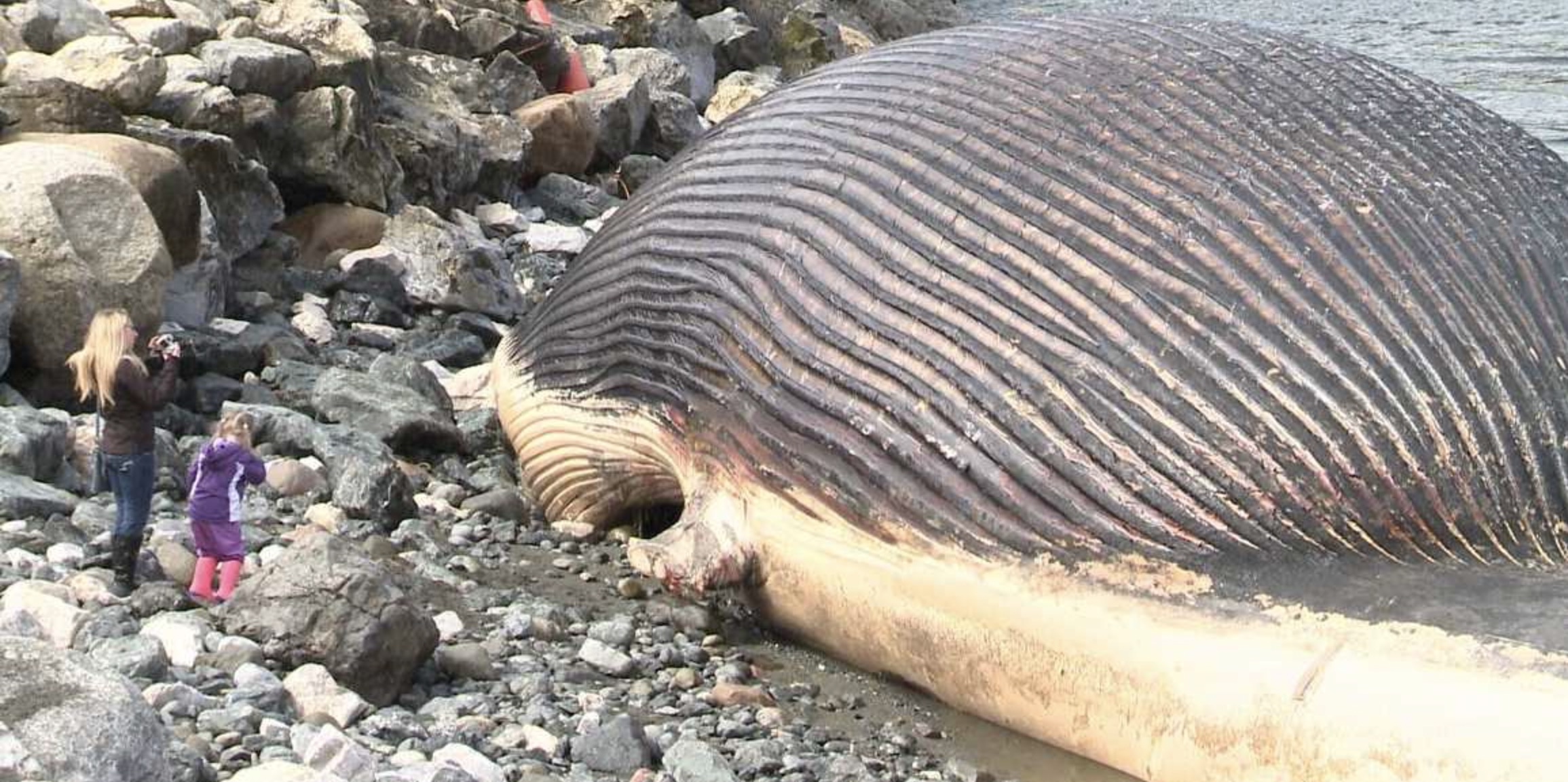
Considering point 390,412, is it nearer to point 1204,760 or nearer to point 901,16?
point 1204,760

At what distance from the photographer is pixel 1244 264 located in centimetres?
554

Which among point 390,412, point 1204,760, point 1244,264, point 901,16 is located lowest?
point 901,16

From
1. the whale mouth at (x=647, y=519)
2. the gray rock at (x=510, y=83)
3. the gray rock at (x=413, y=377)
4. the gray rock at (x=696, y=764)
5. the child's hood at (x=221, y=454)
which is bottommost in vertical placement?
the gray rock at (x=510, y=83)

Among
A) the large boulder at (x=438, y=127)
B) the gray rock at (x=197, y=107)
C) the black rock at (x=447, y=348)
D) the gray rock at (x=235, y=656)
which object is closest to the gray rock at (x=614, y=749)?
the gray rock at (x=235, y=656)

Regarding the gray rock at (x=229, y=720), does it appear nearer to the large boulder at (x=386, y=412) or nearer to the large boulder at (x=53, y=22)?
the large boulder at (x=386, y=412)

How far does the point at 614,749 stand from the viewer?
5250 mm

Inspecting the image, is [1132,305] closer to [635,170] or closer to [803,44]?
[635,170]

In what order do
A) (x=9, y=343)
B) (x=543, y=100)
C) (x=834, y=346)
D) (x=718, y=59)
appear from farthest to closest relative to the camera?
1. (x=718, y=59)
2. (x=543, y=100)
3. (x=9, y=343)
4. (x=834, y=346)

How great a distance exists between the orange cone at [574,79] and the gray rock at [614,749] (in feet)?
27.8

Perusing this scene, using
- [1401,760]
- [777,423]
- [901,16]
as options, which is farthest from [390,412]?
[901,16]

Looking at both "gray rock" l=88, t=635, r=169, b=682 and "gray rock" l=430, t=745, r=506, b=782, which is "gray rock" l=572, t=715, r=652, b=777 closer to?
"gray rock" l=430, t=745, r=506, b=782

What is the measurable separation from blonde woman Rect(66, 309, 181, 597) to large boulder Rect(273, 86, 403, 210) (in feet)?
12.7

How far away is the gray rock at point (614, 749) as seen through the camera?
5.22 metres

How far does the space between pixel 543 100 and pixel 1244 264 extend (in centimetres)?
737
